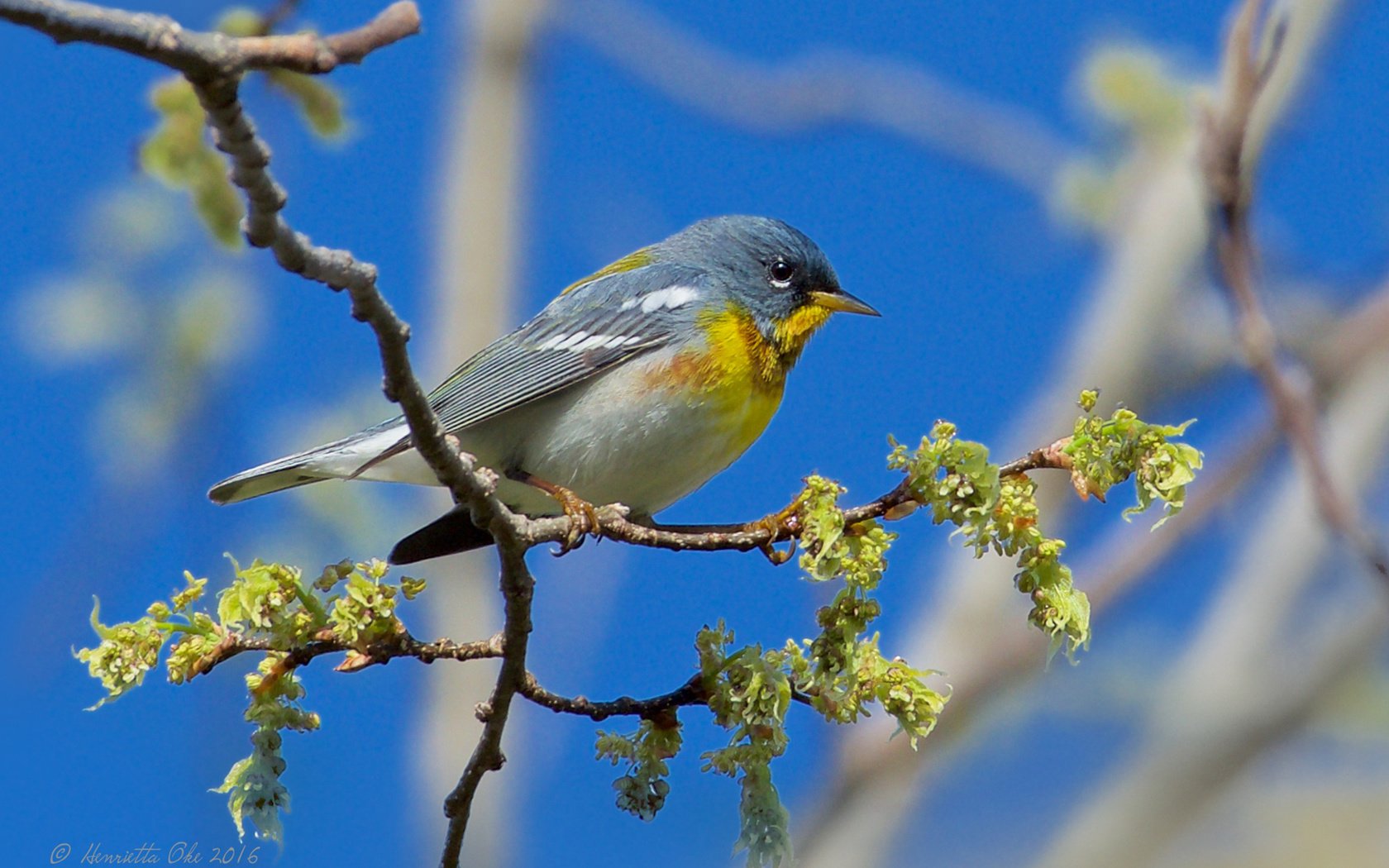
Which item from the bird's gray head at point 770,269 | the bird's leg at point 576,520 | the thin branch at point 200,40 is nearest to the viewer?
the thin branch at point 200,40

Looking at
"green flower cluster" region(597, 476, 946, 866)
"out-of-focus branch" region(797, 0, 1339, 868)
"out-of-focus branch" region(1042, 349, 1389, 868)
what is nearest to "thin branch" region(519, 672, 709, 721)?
"green flower cluster" region(597, 476, 946, 866)

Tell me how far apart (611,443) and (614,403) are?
131mm

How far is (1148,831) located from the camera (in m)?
7.60

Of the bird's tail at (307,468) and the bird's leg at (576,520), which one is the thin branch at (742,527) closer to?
the bird's leg at (576,520)

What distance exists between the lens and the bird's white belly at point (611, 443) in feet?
14.3

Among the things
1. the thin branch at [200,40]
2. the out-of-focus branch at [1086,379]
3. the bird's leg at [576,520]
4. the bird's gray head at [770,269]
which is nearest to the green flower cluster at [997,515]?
the bird's leg at [576,520]

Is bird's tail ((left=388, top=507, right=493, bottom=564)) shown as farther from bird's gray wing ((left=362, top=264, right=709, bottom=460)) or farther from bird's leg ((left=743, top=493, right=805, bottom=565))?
bird's leg ((left=743, top=493, right=805, bottom=565))

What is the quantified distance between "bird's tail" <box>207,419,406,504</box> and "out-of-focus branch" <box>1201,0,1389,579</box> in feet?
Answer: 8.11

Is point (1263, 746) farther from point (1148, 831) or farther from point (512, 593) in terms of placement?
point (512, 593)

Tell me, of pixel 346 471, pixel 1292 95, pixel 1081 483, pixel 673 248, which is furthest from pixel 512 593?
pixel 1292 95

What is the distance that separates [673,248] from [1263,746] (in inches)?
177

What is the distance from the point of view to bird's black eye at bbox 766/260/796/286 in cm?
494

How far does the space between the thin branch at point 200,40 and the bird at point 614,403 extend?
2388 mm

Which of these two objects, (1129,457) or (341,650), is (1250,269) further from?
(341,650)
